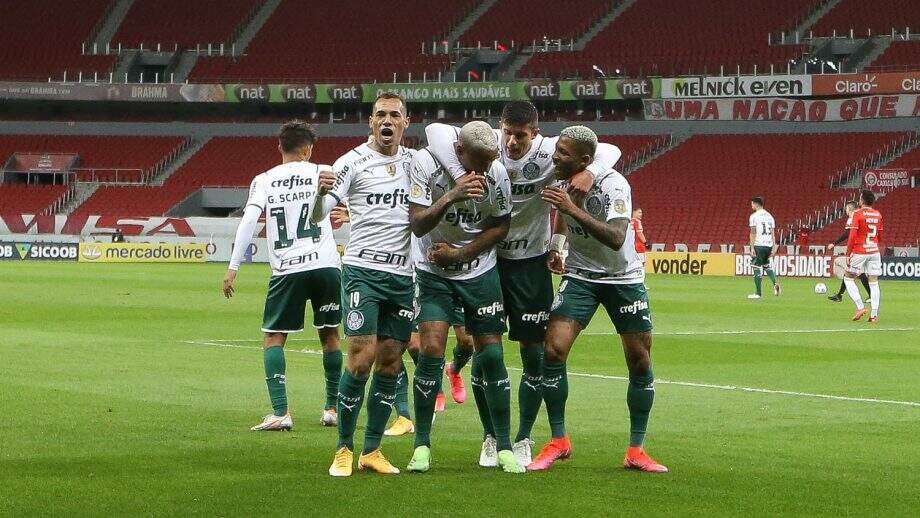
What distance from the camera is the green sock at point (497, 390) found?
8766 millimetres

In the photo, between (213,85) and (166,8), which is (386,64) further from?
(166,8)

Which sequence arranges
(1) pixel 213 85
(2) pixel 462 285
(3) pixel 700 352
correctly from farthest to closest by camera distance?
(1) pixel 213 85, (3) pixel 700 352, (2) pixel 462 285

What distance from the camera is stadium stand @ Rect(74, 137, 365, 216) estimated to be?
2534 inches

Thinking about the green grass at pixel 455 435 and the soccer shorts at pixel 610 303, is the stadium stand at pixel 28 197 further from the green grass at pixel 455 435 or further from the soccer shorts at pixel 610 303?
the soccer shorts at pixel 610 303

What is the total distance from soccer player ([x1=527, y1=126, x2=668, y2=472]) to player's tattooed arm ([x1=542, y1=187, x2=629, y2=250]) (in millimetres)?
87

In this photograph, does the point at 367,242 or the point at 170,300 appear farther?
the point at 170,300

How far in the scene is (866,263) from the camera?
2486 cm

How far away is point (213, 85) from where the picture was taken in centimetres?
6744

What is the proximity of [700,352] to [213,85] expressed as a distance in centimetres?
5259

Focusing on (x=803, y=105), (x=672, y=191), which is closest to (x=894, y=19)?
(x=803, y=105)

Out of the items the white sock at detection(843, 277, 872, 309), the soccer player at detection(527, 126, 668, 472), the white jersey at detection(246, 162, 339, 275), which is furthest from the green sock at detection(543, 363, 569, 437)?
the white sock at detection(843, 277, 872, 309)

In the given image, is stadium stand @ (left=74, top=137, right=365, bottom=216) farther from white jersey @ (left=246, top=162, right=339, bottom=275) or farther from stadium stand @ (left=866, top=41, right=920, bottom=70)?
white jersey @ (left=246, top=162, right=339, bottom=275)

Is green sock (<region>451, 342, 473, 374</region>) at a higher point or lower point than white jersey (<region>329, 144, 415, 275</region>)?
lower

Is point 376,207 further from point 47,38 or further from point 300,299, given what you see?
point 47,38
